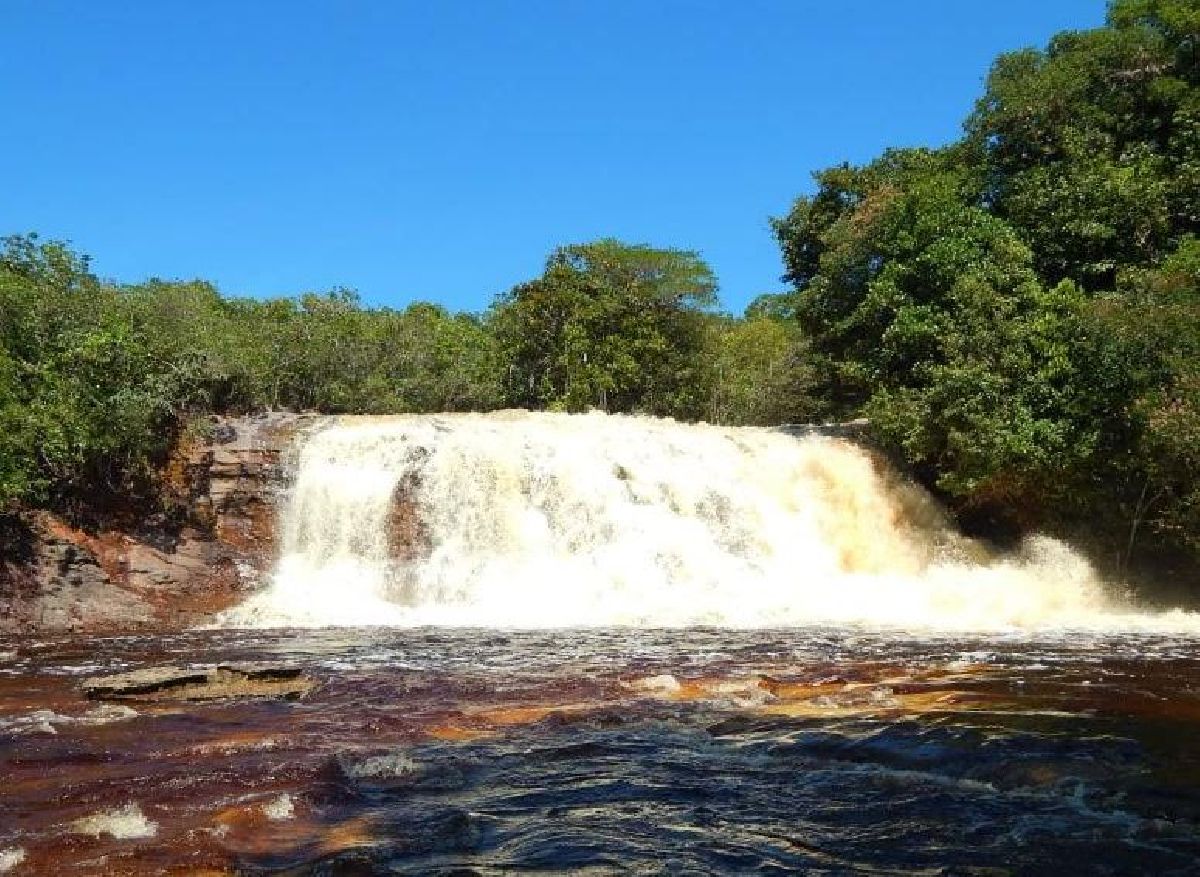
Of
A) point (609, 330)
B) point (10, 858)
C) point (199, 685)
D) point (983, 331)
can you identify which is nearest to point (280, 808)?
point (10, 858)

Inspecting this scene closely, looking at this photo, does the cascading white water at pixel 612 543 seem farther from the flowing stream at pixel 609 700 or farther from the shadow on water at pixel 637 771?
the shadow on water at pixel 637 771

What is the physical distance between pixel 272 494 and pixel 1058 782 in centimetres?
1704

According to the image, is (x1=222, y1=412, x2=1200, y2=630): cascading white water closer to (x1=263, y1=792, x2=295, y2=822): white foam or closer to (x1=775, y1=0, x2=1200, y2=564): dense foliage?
(x1=775, y1=0, x2=1200, y2=564): dense foliage

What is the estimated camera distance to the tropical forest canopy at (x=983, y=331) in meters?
18.3

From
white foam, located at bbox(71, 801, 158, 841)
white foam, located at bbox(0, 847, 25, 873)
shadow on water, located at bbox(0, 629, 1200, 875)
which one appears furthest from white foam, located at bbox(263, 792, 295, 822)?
white foam, located at bbox(0, 847, 25, 873)

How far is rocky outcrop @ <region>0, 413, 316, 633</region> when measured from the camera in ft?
57.0

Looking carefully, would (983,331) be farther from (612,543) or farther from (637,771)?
(637,771)

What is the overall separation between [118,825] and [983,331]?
18.9m

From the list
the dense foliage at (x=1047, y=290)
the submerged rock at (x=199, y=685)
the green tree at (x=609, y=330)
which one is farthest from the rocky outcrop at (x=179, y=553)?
the green tree at (x=609, y=330)

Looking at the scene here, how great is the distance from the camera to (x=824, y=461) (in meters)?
22.6

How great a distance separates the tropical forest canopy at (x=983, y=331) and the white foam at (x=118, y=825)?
512 inches

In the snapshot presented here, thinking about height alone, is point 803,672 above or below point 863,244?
below

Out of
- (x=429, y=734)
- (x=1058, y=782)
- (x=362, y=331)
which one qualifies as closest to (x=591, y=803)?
(x=429, y=734)

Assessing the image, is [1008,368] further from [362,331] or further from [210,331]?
[362,331]
